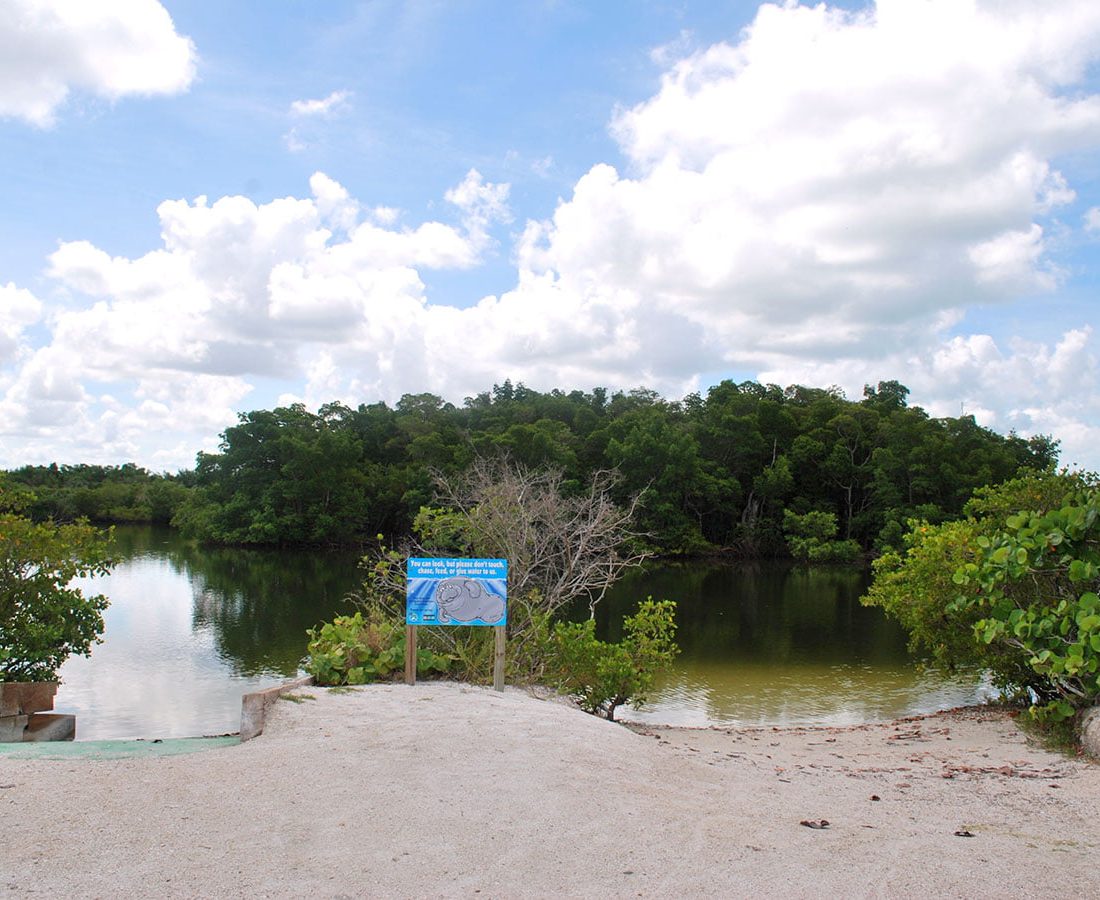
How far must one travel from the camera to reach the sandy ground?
4.21m

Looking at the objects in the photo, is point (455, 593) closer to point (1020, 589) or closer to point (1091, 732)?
point (1091, 732)

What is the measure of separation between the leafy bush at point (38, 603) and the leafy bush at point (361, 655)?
304cm

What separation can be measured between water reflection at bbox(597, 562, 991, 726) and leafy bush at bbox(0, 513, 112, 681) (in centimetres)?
804

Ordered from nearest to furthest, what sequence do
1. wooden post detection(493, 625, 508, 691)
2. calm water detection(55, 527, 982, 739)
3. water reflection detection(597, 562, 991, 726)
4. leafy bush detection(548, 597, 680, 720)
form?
wooden post detection(493, 625, 508, 691), leafy bush detection(548, 597, 680, 720), calm water detection(55, 527, 982, 739), water reflection detection(597, 562, 991, 726)

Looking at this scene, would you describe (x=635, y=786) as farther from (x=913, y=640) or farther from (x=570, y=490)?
(x=570, y=490)

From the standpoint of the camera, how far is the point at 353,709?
7727mm

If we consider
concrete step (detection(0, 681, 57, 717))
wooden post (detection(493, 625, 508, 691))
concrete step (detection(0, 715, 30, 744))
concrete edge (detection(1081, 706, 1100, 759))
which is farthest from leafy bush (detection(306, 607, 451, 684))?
concrete edge (detection(1081, 706, 1100, 759))

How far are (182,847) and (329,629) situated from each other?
5403 millimetres

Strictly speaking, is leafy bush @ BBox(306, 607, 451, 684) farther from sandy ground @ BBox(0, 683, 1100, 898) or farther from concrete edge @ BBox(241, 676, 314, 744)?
concrete edge @ BBox(241, 676, 314, 744)

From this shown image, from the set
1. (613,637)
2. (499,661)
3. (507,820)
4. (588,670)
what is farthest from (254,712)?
(613,637)

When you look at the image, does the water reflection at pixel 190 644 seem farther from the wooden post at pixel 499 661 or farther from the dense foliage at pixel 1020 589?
the dense foliage at pixel 1020 589

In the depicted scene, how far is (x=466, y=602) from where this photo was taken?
29.8 feet

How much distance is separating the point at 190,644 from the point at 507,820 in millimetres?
18067

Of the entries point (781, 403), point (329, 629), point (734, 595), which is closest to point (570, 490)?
point (734, 595)
